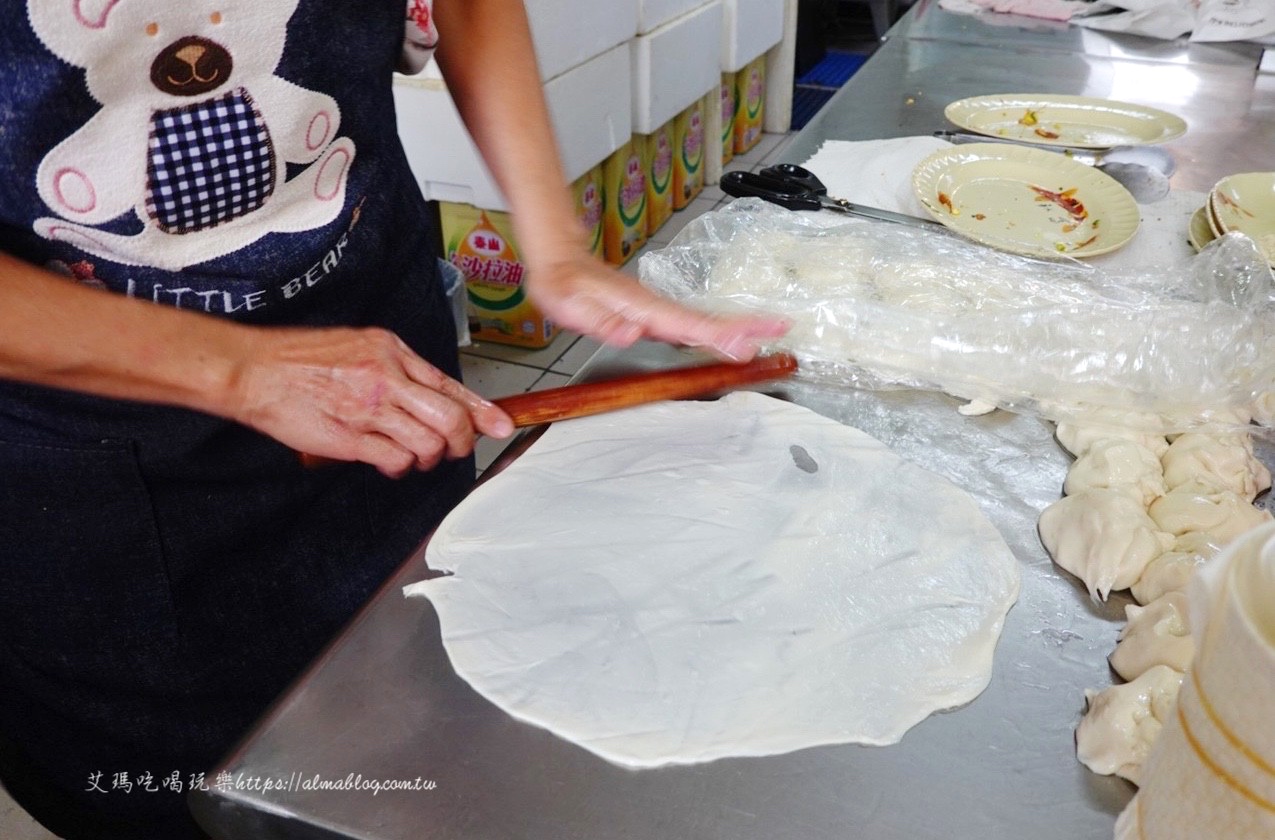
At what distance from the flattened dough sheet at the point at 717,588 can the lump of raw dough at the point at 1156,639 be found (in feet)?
0.30

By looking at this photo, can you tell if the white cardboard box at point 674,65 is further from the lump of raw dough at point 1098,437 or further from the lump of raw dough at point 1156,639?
the lump of raw dough at point 1156,639

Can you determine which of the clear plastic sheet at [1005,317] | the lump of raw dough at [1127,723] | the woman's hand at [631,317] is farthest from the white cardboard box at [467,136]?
the lump of raw dough at [1127,723]

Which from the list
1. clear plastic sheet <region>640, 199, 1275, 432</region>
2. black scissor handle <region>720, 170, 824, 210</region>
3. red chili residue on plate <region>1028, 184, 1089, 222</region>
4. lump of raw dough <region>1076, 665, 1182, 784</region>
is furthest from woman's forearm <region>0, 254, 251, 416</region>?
red chili residue on plate <region>1028, 184, 1089, 222</region>

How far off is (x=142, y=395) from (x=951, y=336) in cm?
80

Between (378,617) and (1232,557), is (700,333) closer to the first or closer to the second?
(378,617)

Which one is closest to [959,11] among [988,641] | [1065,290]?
[1065,290]

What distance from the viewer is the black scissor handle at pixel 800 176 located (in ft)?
4.49

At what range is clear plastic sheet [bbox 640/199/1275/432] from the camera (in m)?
0.99

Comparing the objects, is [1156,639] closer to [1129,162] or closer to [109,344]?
[109,344]

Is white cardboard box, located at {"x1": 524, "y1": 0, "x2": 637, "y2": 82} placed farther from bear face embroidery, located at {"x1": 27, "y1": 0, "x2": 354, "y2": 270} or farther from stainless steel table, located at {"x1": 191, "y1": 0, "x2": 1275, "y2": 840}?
stainless steel table, located at {"x1": 191, "y1": 0, "x2": 1275, "y2": 840}

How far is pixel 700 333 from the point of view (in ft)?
2.93

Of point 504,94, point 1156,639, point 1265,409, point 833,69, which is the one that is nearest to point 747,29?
point 833,69

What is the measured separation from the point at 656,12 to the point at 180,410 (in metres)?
2.38

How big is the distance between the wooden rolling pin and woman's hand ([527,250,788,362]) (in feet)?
0.12
